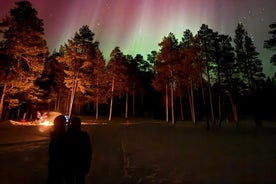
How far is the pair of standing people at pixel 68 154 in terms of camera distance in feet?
18.1

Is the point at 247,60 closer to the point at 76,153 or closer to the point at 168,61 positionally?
the point at 168,61

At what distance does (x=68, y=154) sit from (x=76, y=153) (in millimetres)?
165

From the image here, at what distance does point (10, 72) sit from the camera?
2855cm

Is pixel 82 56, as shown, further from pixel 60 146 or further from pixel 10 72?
pixel 60 146

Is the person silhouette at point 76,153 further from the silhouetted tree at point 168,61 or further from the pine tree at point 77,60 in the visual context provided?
the silhouetted tree at point 168,61

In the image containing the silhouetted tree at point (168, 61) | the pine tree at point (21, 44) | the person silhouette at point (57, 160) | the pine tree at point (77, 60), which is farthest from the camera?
the silhouetted tree at point (168, 61)

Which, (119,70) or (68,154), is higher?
(119,70)

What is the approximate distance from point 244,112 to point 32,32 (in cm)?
6623

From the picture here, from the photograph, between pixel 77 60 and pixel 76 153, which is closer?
pixel 76 153

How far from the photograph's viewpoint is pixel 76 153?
5551mm

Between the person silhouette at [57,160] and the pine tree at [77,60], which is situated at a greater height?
the pine tree at [77,60]

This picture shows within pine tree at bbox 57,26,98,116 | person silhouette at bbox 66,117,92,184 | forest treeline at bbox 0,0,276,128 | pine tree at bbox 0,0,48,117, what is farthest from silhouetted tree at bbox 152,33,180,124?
person silhouette at bbox 66,117,92,184

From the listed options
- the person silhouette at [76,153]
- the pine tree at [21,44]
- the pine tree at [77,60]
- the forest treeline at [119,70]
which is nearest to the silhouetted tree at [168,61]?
the forest treeline at [119,70]

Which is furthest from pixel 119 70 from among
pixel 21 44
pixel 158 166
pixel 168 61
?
pixel 158 166
